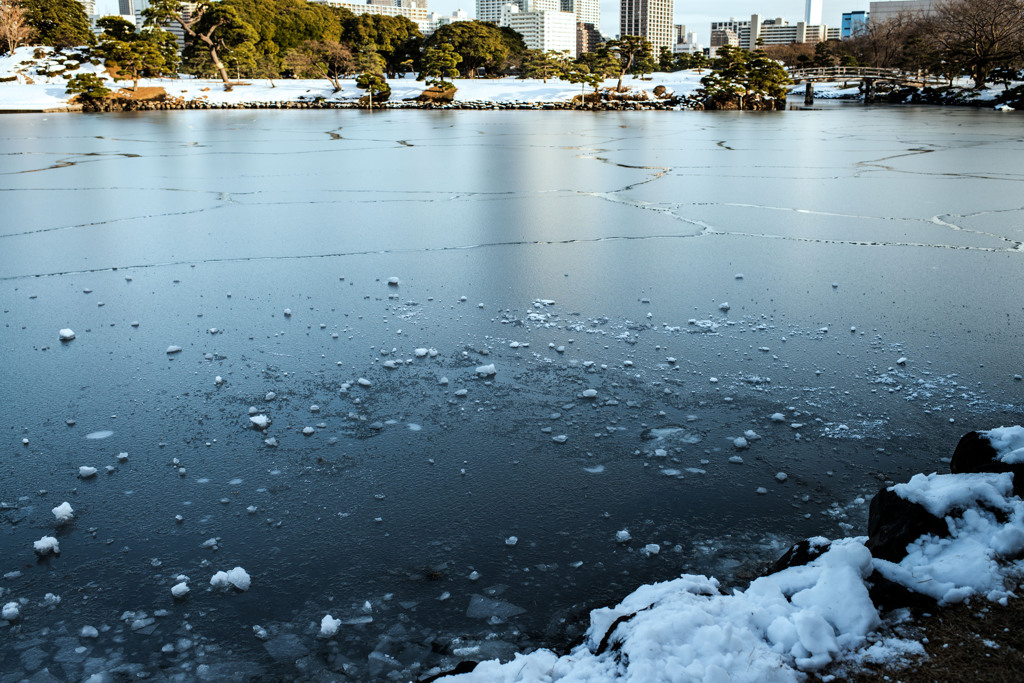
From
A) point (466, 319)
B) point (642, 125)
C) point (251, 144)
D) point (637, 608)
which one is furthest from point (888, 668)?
point (642, 125)

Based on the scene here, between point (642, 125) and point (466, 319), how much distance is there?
2029cm

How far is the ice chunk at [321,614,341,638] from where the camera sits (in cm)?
197

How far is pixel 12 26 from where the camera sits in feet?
144

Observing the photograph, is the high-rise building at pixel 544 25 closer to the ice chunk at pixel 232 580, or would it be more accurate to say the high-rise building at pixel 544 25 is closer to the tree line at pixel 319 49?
the tree line at pixel 319 49

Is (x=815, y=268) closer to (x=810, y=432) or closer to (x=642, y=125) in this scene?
(x=810, y=432)

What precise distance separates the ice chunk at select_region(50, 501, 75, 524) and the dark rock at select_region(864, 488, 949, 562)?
2.36m

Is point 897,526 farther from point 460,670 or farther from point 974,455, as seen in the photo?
point 460,670

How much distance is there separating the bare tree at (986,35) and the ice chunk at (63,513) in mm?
45001

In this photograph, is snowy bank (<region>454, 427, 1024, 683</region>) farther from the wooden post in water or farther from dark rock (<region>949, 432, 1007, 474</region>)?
the wooden post in water

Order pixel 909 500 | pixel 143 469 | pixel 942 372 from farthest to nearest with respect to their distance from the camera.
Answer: pixel 942 372 → pixel 143 469 → pixel 909 500

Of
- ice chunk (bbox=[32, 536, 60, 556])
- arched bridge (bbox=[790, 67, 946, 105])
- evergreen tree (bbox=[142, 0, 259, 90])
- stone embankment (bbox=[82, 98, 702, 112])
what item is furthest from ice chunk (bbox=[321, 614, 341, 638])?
evergreen tree (bbox=[142, 0, 259, 90])

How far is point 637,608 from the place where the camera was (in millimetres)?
1925

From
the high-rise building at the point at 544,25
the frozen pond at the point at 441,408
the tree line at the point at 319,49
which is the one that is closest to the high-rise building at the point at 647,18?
the high-rise building at the point at 544,25

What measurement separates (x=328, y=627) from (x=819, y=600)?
117 cm
